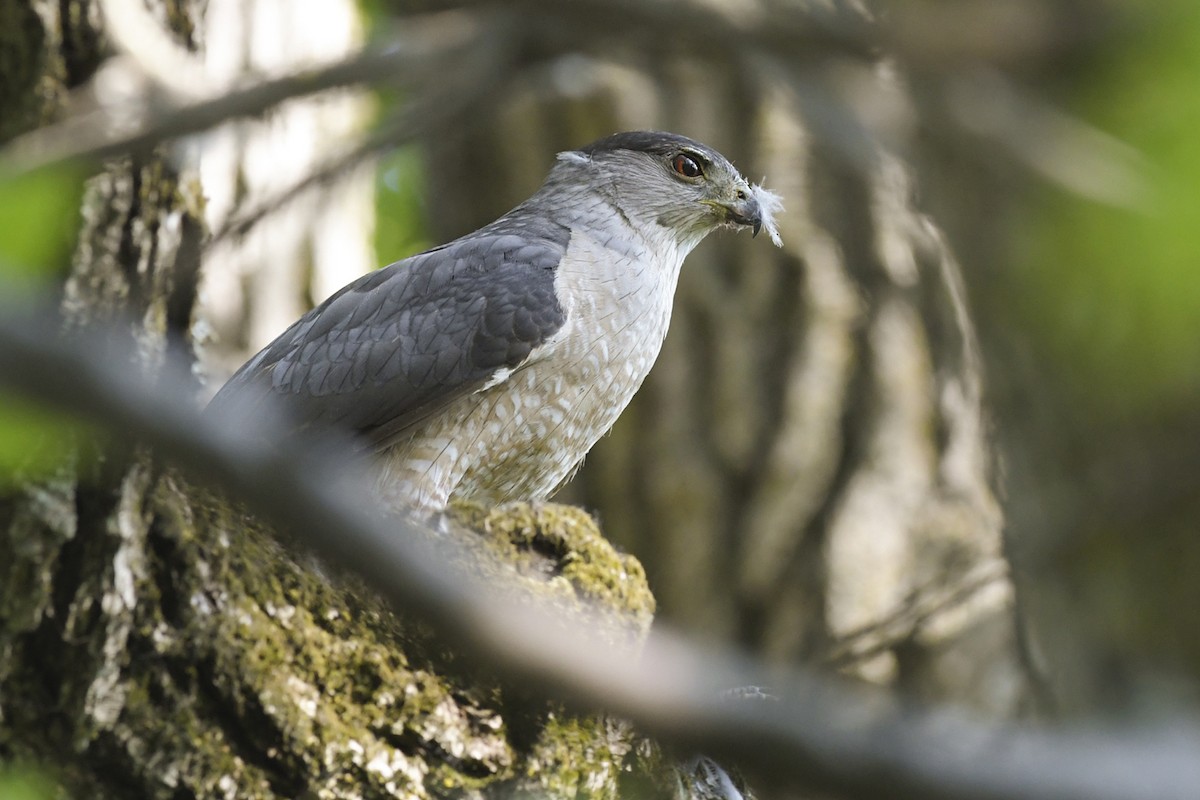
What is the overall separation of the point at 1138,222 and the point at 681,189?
414 cm

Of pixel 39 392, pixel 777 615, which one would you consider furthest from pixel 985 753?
pixel 777 615

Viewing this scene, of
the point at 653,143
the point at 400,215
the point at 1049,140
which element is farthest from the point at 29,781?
the point at 400,215

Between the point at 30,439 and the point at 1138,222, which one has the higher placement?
the point at 1138,222

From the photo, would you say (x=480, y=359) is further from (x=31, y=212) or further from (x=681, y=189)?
(x=31, y=212)

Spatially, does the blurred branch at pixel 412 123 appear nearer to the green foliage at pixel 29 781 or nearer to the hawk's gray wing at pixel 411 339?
the green foliage at pixel 29 781

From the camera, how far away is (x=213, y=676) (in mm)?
3408

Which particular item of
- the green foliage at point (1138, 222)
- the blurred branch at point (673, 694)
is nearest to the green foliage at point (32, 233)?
the blurred branch at point (673, 694)

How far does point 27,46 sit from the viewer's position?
4.76 m

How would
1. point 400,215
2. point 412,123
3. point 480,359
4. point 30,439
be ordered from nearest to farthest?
point 30,439
point 412,123
point 480,359
point 400,215

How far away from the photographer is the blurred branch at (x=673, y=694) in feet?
4.48

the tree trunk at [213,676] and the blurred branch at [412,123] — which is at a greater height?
the blurred branch at [412,123]

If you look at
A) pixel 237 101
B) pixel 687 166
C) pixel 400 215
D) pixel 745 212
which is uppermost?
pixel 237 101

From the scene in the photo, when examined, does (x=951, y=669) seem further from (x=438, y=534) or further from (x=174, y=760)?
(x=174, y=760)

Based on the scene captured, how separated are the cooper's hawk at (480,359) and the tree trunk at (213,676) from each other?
1.16 m
